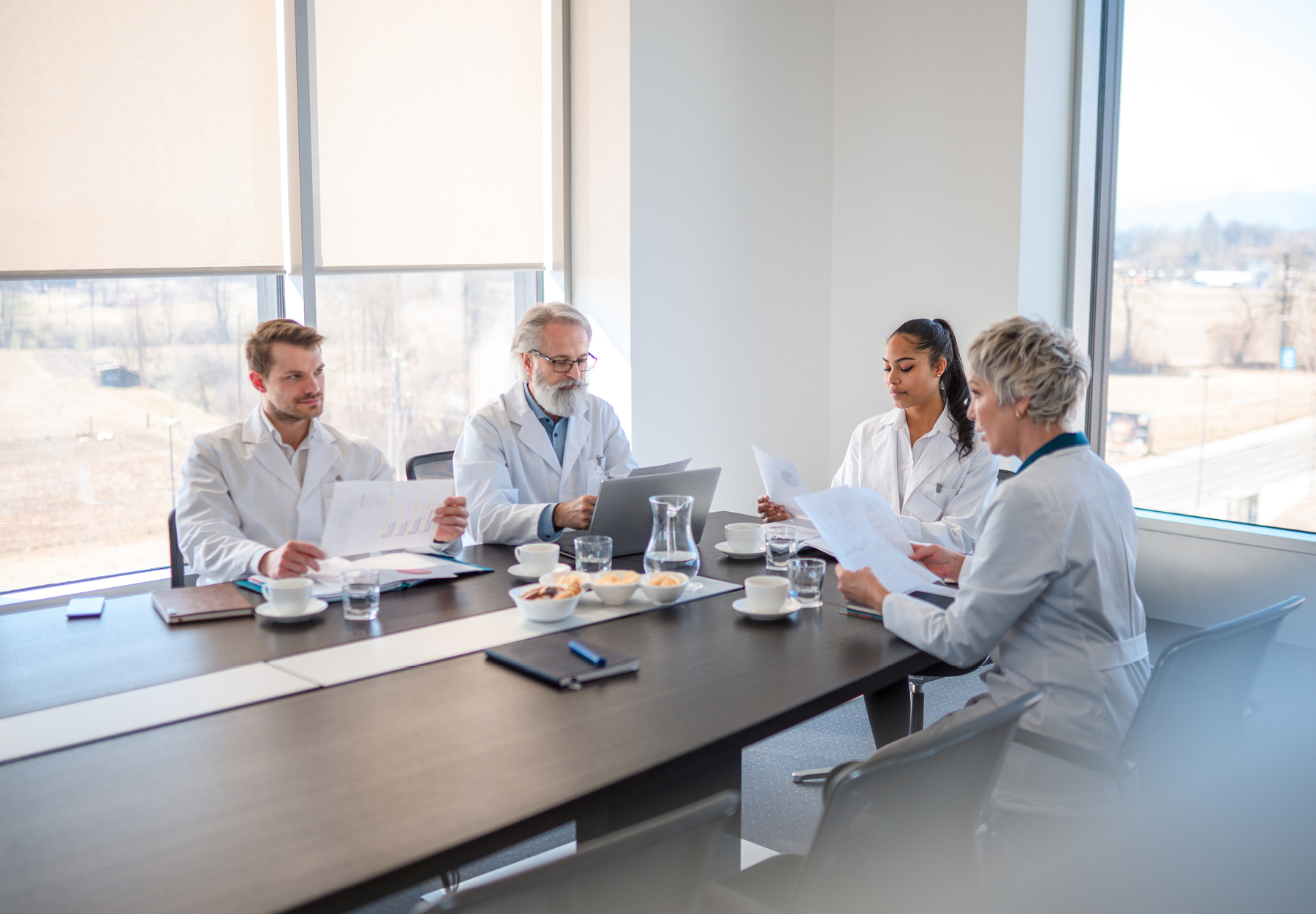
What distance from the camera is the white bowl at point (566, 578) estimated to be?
2.19 metres

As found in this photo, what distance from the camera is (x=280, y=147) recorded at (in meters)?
3.74

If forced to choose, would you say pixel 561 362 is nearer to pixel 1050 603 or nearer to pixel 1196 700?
pixel 1050 603

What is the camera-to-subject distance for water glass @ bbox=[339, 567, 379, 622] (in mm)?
2068

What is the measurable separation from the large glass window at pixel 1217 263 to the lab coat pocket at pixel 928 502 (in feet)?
7.25

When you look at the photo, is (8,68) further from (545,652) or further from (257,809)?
(257,809)

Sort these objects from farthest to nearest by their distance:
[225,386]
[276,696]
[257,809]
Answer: [225,386]
[276,696]
[257,809]

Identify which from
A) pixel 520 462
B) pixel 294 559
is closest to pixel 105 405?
pixel 520 462

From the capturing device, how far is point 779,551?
7.86 feet

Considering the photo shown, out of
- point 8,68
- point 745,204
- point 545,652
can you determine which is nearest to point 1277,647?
point 745,204

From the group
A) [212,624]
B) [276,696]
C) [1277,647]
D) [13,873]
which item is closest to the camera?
[13,873]

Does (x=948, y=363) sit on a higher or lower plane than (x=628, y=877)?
higher

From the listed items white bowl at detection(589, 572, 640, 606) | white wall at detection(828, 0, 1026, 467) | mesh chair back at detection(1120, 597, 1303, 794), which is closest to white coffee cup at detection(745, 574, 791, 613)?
white bowl at detection(589, 572, 640, 606)

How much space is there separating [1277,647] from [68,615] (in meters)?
4.30

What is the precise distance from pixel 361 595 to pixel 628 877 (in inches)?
43.8
